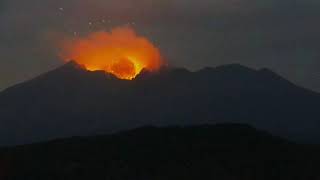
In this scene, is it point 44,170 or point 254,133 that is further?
point 254,133

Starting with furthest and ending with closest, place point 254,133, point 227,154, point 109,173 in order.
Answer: point 254,133 < point 227,154 < point 109,173

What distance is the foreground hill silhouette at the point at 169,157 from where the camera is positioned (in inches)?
4276

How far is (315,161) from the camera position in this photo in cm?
11419

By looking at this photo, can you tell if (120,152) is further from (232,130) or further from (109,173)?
(232,130)

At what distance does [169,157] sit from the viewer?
118125 millimetres

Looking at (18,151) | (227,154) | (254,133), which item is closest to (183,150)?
(227,154)

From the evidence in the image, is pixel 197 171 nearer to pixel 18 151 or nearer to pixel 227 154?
pixel 227 154

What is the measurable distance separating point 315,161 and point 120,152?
31246mm

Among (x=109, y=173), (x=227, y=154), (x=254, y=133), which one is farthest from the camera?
(x=254, y=133)

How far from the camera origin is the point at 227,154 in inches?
4670

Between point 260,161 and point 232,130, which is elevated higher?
point 232,130

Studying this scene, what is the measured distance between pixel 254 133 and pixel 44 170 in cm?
4075

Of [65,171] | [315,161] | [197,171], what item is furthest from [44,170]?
[315,161]

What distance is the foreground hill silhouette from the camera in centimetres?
10860
